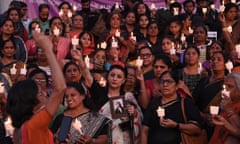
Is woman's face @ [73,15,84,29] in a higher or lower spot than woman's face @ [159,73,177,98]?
higher

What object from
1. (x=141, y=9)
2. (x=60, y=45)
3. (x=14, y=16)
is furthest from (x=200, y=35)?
(x=14, y=16)

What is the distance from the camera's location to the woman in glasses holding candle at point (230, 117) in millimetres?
4816

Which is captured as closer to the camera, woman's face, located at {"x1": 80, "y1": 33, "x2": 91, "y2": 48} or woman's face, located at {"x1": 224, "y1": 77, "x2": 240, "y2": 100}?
woman's face, located at {"x1": 224, "y1": 77, "x2": 240, "y2": 100}

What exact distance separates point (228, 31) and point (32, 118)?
4.74m

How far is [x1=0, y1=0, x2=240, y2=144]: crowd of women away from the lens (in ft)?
11.8

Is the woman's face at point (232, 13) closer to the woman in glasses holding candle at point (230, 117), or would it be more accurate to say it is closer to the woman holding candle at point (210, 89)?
the woman holding candle at point (210, 89)

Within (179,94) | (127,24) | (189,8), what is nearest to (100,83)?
(179,94)

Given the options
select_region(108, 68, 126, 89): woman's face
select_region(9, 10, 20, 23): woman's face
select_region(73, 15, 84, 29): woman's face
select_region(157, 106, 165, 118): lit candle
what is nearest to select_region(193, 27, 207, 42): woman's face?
select_region(73, 15, 84, 29): woman's face

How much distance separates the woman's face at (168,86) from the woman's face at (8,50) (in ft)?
7.86

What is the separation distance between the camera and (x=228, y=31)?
778cm

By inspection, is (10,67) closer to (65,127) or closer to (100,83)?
(100,83)

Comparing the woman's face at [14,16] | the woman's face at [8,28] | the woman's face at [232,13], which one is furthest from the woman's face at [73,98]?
the woman's face at [232,13]

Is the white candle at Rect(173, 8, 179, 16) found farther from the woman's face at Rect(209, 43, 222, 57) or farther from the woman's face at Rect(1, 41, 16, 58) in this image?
the woman's face at Rect(1, 41, 16, 58)

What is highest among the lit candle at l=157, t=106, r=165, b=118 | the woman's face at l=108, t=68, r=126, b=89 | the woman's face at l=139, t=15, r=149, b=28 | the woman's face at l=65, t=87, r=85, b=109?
the woman's face at l=139, t=15, r=149, b=28
